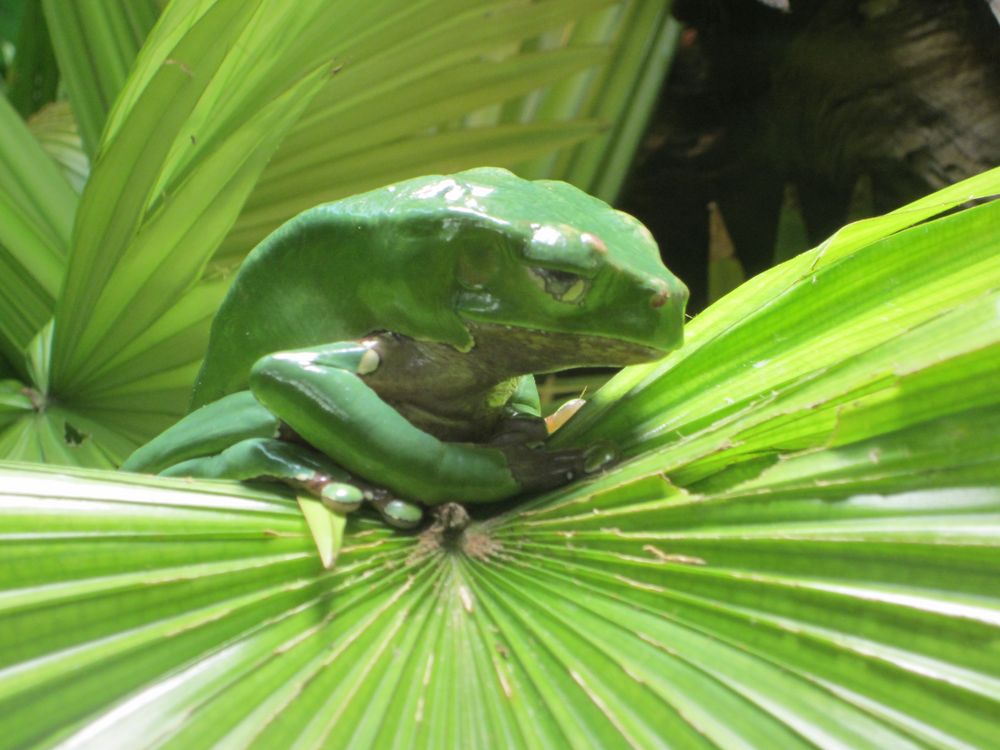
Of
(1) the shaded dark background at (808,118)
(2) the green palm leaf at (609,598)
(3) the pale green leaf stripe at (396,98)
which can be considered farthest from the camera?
(1) the shaded dark background at (808,118)

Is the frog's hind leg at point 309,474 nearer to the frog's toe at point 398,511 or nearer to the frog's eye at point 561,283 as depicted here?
the frog's toe at point 398,511

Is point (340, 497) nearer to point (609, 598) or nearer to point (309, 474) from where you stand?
point (309, 474)

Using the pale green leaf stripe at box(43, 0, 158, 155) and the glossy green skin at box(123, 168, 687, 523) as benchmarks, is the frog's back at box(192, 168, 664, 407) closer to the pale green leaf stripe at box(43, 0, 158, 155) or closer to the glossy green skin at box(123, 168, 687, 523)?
the glossy green skin at box(123, 168, 687, 523)

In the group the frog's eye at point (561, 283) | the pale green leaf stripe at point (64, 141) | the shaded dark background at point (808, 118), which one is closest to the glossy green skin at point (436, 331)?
the frog's eye at point (561, 283)

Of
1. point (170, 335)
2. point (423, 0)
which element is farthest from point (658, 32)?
point (170, 335)

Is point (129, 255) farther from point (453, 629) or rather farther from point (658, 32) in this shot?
point (658, 32)

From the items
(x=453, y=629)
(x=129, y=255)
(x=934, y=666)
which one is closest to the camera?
(x=934, y=666)
